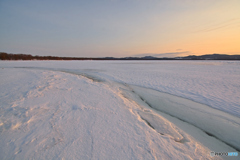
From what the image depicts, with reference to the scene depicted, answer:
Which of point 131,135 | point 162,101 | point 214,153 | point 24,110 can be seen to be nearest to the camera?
point 214,153

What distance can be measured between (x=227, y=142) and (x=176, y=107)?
180 cm

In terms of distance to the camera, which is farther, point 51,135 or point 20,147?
point 51,135

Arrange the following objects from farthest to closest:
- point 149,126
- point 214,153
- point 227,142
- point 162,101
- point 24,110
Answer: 1. point 162,101
2. point 24,110
3. point 149,126
4. point 227,142
5. point 214,153

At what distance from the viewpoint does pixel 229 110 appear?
4.07m

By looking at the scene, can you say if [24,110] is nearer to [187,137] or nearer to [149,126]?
[149,126]

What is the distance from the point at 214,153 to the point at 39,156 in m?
3.10

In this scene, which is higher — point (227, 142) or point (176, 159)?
point (176, 159)

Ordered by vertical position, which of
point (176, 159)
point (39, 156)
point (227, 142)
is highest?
point (39, 156)

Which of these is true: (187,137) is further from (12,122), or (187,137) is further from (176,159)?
(12,122)

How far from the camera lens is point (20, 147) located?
6.66 ft

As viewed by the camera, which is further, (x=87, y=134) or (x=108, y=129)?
(x=108, y=129)

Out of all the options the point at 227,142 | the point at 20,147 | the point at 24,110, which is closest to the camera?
the point at 20,147

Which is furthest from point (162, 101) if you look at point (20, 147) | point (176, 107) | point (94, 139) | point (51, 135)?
point (20, 147)

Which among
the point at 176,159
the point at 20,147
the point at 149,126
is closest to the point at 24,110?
the point at 20,147
